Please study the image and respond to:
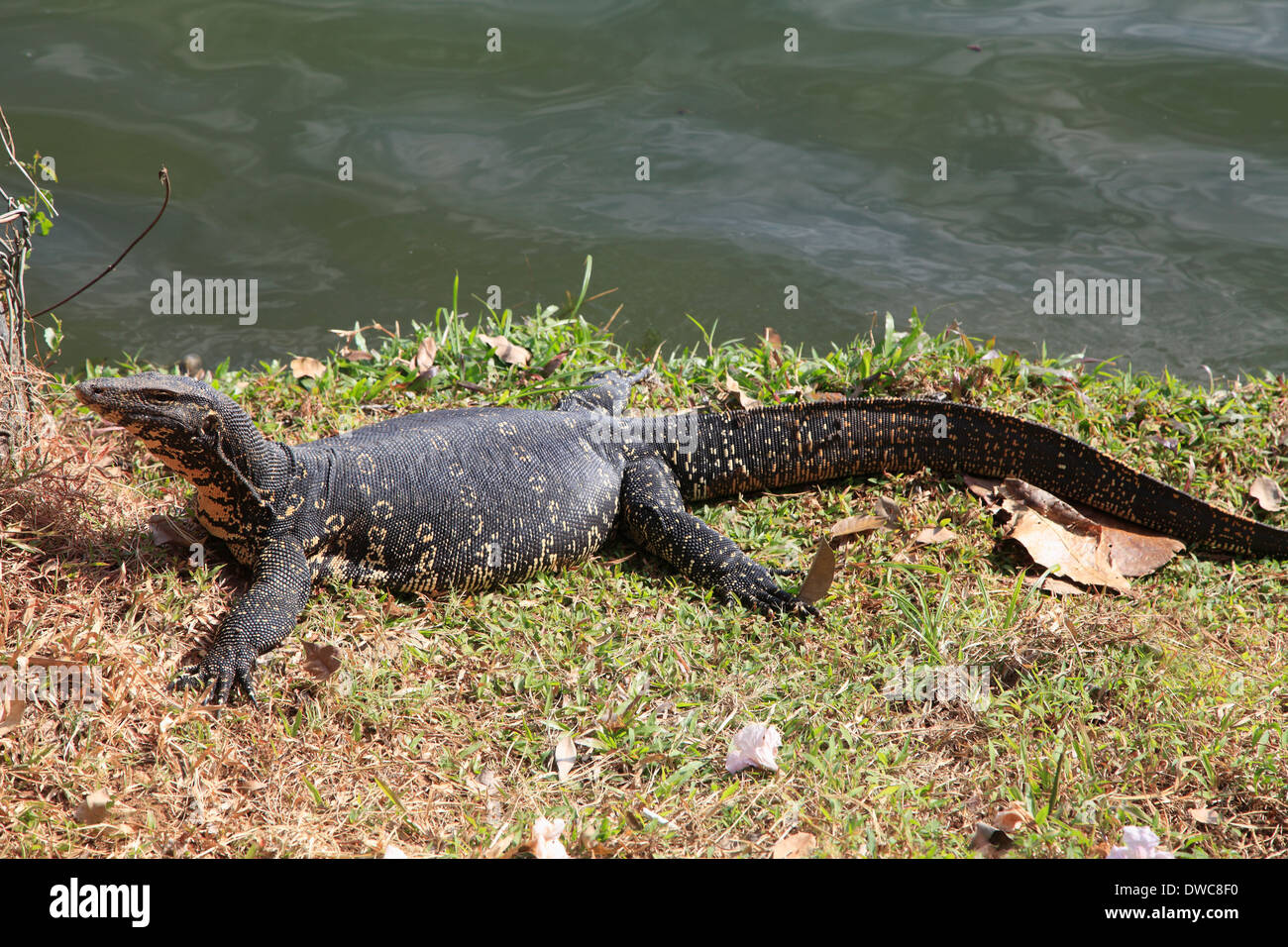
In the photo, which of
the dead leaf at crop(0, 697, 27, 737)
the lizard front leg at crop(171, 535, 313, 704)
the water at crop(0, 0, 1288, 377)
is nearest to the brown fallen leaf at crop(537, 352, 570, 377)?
the water at crop(0, 0, 1288, 377)

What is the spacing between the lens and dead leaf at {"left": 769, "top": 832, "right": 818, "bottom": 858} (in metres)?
3.50

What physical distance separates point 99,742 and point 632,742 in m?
1.94

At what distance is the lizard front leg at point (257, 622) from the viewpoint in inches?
161

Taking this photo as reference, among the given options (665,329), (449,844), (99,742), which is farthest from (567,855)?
(665,329)

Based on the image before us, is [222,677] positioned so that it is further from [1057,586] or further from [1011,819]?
[1057,586]

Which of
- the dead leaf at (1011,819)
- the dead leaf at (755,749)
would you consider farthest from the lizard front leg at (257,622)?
the dead leaf at (1011,819)

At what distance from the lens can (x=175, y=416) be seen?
4.25 metres

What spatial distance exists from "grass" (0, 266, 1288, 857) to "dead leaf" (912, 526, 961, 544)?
2.3 inches

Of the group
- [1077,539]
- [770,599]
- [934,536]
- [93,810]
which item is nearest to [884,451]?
[934,536]

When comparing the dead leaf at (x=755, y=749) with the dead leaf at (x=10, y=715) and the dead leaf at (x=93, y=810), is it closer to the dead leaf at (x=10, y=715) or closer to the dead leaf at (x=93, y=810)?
the dead leaf at (x=93, y=810)

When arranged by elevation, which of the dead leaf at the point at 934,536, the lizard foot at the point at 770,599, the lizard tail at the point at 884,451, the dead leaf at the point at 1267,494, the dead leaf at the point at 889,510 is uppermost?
the lizard tail at the point at 884,451

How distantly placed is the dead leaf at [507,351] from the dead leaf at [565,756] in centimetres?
308

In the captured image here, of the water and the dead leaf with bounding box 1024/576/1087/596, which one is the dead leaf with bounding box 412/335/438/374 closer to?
the water

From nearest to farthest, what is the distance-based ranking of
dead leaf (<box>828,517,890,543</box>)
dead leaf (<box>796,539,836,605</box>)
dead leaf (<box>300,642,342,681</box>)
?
dead leaf (<box>300,642,342,681</box>)
dead leaf (<box>796,539,836,605</box>)
dead leaf (<box>828,517,890,543</box>)
